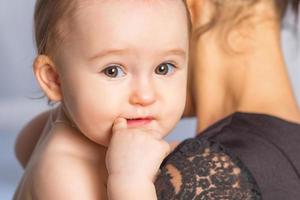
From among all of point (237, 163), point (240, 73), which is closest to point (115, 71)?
point (237, 163)

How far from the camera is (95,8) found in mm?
995

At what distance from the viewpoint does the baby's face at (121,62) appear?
0.98 m

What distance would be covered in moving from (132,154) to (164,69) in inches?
4.9

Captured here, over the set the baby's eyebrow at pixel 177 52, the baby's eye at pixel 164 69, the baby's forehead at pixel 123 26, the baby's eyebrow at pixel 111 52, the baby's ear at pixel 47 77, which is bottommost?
the baby's ear at pixel 47 77

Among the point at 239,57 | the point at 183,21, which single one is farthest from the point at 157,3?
the point at 239,57

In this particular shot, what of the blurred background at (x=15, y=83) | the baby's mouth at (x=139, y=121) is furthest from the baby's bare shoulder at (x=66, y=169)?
the blurred background at (x=15, y=83)

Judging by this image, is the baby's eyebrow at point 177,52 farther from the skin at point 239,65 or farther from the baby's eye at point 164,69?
the skin at point 239,65

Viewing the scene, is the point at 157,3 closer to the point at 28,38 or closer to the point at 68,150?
the point at 68,150

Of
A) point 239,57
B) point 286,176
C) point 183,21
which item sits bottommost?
point 286,176

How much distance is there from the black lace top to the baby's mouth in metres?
0.08

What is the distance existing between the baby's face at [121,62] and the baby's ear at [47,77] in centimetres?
4

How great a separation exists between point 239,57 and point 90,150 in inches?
14.2

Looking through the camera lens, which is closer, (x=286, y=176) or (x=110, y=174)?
(x=110, y=174)

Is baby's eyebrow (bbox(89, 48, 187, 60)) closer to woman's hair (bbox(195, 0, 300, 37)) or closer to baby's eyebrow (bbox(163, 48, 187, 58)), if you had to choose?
baby's eyebrow (bbox(163, 48, 187, 58))
